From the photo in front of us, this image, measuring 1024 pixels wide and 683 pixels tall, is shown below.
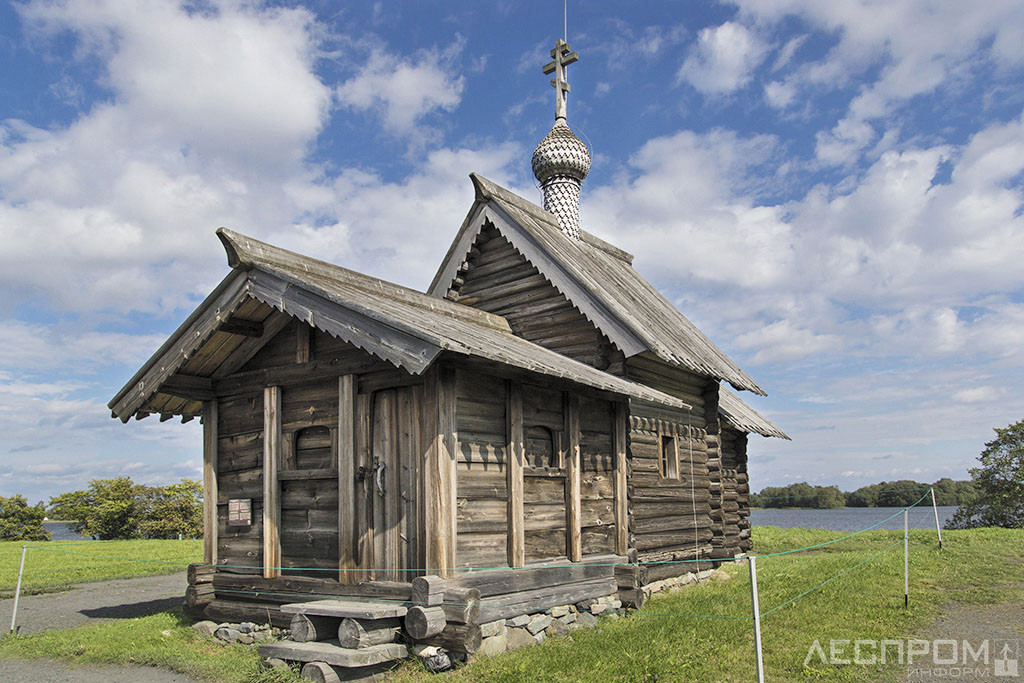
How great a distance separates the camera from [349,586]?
9500 mm

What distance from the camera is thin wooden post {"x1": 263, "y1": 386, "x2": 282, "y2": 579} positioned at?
10492mm

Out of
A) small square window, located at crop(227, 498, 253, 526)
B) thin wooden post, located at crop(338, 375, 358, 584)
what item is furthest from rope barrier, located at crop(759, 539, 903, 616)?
small square window, located at crop(227, 498, 253, 526)

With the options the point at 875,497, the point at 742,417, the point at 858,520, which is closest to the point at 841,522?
the point at 858,520

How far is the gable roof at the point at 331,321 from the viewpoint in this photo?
28.2ft

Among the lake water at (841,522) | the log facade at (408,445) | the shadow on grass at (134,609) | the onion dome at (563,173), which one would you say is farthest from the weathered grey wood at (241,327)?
the lake water at (841,522)

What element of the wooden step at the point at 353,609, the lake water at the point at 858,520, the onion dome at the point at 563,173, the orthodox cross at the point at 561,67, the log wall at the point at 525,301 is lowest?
the lake water at the point at 858,520

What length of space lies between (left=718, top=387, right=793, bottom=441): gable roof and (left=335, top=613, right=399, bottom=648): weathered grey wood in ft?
36.9

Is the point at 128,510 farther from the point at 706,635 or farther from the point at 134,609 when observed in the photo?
the point at 706,635

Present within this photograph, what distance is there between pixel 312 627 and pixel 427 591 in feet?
4.57

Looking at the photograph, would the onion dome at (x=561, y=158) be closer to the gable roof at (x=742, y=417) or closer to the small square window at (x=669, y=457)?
the gable roof at (x=742, y=417)

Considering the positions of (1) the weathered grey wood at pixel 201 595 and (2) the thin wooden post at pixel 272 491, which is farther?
(1) the weathered grey wood at pixel 201 595

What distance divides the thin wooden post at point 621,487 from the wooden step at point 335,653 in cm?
484

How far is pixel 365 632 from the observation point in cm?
838

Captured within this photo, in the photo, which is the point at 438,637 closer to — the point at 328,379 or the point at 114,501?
the point at 328,379
